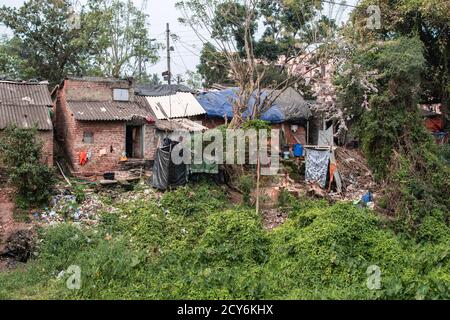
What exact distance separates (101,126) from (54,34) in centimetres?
913

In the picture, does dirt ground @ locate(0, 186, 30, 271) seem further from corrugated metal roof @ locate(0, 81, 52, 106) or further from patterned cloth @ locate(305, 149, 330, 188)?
patterned cloth @ locate(305, 149, 330, 188)

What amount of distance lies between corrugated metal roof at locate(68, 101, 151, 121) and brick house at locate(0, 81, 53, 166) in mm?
1063

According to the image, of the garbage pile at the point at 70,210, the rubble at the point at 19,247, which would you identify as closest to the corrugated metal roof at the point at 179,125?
the garbage pile at the point at 70,210

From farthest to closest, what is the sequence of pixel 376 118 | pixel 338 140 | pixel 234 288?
pixel 338 140 → pixel 376 118 → pixel 234 288

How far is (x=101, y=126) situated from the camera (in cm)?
1805

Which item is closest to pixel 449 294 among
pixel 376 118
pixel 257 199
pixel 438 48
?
pixel 257 199

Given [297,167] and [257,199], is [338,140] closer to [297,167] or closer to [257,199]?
[297,167]

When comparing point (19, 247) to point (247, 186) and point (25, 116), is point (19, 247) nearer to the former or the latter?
point (25, 116)

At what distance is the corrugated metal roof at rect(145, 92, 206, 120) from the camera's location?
69.7ft

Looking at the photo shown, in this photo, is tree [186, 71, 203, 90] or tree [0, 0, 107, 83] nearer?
tree [0, 0, 107, 83]

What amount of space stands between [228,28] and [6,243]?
466 inches

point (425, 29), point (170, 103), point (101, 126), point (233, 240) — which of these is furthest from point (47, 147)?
point (425, 29)

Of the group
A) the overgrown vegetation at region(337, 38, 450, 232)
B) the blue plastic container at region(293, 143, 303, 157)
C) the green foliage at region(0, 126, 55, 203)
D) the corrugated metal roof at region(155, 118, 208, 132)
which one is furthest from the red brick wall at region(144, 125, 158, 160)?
the overgrown vegetation at region(337, 38, 450, 232)

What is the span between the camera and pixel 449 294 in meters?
8.51
